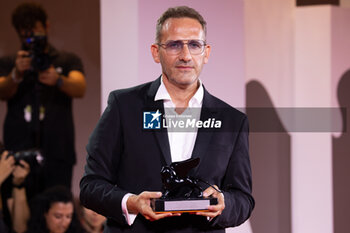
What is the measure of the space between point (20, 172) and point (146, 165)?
→ 1.90 metres

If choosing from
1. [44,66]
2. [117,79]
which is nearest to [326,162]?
[117,79]

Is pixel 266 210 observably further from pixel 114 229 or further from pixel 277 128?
pixel 114 229

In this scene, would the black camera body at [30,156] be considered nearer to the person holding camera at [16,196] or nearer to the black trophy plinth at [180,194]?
the person holding camera at [16,196]

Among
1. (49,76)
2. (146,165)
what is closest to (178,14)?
(146,165)

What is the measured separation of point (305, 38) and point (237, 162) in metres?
1.54

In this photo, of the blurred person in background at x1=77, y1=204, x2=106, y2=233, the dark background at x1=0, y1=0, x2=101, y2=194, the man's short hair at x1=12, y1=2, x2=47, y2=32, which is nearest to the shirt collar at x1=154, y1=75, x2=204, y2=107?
the man's short hair at x1=12, y1=2, x2=47, y2=32

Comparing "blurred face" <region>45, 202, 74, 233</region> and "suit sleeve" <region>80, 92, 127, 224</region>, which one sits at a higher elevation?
"suit sleeve" <region>80, 92, 127, 224</region>

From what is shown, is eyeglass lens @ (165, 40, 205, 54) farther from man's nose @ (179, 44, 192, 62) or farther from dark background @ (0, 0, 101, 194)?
dark background @ (0, 0, 101, 194)

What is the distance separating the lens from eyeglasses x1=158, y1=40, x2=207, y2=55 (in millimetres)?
1884

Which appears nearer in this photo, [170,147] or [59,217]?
[170,147]

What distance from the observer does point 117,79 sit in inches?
104

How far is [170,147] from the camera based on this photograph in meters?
1.88

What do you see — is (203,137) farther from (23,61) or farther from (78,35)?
(78,35)

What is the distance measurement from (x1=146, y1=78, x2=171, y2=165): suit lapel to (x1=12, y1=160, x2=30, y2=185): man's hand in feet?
5.89
